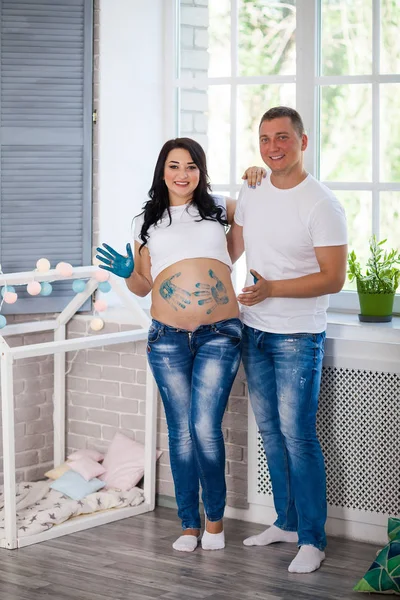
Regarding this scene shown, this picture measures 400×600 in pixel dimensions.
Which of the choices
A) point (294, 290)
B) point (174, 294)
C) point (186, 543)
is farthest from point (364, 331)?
point (186, 543)

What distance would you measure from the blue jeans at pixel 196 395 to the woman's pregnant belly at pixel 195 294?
0.03 meters

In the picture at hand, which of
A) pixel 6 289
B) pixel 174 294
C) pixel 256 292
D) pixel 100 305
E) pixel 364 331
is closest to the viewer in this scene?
pixel 256 292

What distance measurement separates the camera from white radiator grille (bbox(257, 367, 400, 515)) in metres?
3.63

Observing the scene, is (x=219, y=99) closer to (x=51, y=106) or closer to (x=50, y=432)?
(x=51, y=106)

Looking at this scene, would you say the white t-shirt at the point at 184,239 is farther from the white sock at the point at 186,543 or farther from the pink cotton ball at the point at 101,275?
the white sock at the point at 186,543

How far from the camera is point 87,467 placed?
13.8 feet

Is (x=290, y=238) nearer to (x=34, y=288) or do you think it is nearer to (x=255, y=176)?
(x=255, y=176)

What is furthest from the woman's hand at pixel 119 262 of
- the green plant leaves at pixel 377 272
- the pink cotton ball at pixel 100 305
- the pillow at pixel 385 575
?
the pillow at pixel 385 575

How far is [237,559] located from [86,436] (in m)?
1.17

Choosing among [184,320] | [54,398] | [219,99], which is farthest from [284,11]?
[54,398]

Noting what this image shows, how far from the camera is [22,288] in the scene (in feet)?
13.7

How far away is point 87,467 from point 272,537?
91 cm

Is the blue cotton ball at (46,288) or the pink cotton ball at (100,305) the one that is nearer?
the blue cotton ball at (46,288)

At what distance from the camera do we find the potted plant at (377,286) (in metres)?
3.88
